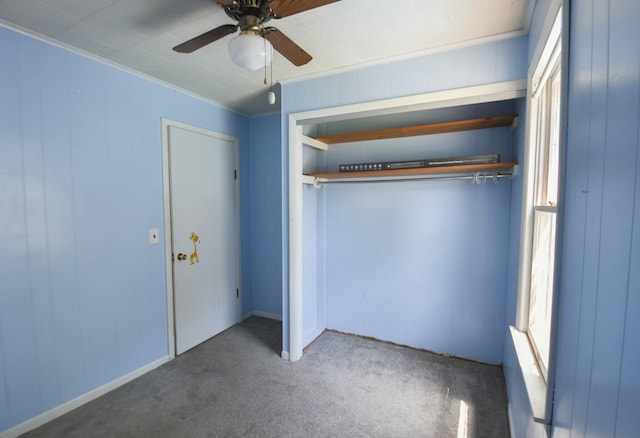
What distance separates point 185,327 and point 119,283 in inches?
31.5

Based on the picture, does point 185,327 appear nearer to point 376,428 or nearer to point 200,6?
point 376,428

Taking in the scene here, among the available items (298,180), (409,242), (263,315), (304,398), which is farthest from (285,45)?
(263,315)

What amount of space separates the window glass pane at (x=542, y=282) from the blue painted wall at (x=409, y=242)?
3.02 feet

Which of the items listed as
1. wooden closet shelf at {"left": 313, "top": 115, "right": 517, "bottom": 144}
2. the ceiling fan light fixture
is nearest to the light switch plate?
wooden closet shelf at {"left": 313, "top": 115, "right": 517, "bottom": 144}

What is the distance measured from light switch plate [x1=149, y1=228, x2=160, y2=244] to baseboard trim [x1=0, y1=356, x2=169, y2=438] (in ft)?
3.45

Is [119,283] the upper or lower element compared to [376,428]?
upper

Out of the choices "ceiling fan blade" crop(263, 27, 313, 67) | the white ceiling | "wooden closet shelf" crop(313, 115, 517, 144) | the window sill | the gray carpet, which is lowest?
the gray carpet

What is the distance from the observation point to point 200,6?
5.04ft

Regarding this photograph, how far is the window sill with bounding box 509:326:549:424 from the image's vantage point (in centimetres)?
100

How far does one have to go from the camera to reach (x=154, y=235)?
2518 mm

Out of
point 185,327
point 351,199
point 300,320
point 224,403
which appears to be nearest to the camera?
point 224,403

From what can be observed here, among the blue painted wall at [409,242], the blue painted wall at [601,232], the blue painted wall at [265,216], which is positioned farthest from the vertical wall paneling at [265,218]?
the blue painted wall at [601,232]

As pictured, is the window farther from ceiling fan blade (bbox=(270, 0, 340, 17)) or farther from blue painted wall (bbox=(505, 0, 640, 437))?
ceiling fan blade (bbox=(270, 0, 340, 17))

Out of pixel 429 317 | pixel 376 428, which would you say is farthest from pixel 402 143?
pixel 376 428
